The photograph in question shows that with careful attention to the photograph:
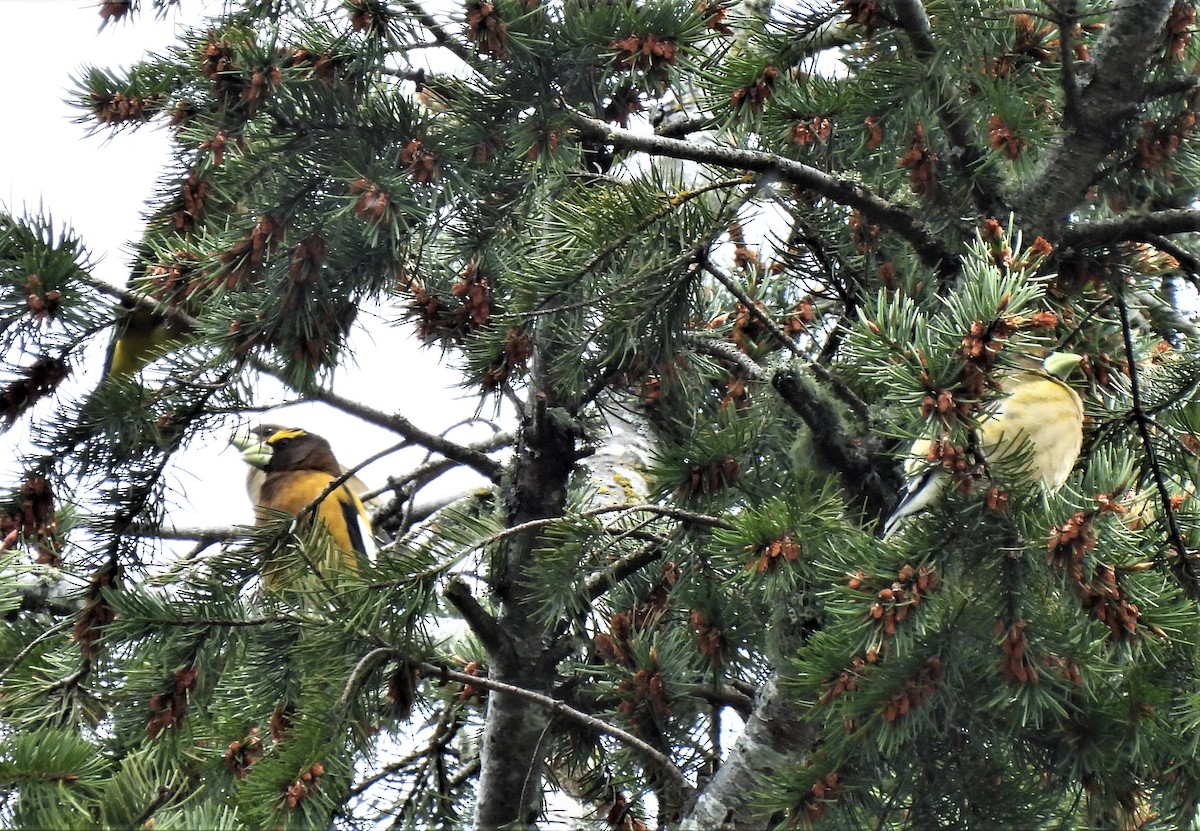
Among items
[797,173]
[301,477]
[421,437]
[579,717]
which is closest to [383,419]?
[421,437]

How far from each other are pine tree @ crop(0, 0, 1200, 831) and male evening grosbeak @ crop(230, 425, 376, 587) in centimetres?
225

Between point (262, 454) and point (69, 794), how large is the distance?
441 centimetres

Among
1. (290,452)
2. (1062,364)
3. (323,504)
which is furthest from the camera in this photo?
(290,452)

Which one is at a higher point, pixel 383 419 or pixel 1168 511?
pixel 383 419

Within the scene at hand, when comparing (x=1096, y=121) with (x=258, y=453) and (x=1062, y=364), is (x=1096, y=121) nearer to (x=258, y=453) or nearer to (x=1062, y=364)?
(x=1062, y=364)

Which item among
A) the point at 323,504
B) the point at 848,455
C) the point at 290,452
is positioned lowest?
the point at 848,455

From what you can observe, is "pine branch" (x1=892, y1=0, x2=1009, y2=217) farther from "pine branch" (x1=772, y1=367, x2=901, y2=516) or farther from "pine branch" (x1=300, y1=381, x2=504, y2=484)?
"pine branch" (x1=300, y1=381, x2=504, y2=484)

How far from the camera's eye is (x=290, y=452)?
20.4 feet

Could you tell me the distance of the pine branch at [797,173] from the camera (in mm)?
2637

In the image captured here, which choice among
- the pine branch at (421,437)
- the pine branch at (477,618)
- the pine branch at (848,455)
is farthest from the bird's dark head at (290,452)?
the pine branch at (848,455)

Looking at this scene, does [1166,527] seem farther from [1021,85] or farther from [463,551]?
[463,551]

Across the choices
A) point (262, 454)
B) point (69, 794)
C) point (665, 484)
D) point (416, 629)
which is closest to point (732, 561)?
point (665, 484)

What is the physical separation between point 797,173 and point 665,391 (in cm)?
88

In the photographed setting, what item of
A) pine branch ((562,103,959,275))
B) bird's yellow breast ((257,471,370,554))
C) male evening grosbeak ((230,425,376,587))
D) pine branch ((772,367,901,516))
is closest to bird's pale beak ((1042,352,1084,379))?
pine branch ((562,103,959,275))
